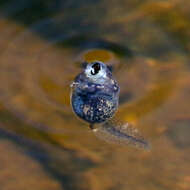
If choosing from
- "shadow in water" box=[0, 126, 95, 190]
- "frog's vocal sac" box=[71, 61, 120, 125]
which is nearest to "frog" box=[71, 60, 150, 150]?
"frog's vocal sac" box=[71, 61, 120, 125]

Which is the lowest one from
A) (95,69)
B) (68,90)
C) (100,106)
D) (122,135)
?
(122,135)

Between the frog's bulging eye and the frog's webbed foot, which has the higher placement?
the frog's bulging eye

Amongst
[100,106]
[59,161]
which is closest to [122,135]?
[100,106]

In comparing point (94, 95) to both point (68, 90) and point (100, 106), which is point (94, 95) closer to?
point (100, 106)

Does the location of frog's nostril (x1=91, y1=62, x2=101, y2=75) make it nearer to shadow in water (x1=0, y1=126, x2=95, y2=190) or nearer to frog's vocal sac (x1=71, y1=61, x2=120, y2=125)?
frog's vocal sac (x1=71, y1=61, x2=120, y2=125)

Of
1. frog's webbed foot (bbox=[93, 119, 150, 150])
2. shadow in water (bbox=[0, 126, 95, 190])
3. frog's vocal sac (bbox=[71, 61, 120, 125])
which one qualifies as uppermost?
frog's vocal sac (bbox=[71, 61, 120, 125])
